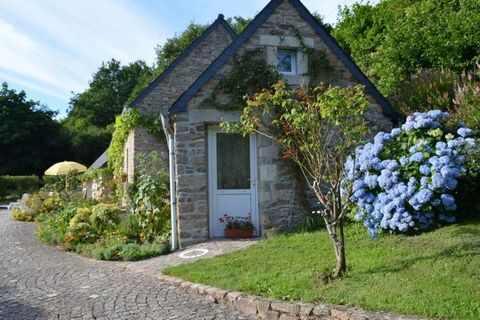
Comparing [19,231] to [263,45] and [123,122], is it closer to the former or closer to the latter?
[123,122]

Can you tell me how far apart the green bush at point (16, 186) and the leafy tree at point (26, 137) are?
426 cm

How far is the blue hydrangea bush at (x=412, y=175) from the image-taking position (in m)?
7.09

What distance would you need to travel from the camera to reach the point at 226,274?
650 cm

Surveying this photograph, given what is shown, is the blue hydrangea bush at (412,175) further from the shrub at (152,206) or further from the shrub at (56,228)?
the shrub at (56,228)

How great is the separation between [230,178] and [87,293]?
3.95 metres

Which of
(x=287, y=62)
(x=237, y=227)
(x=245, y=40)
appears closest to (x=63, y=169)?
(x=237, y=227)

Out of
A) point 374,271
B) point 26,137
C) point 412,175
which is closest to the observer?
point 374,271

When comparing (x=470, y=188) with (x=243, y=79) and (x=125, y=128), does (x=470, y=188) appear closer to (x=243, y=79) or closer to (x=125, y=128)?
(x=243, y=79)

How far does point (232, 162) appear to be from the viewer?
9531mm

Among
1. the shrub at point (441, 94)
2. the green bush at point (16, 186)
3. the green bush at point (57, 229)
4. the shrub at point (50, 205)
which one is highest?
the shrub at point (441, 94)

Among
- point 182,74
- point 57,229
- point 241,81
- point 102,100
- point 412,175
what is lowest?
point 57,229

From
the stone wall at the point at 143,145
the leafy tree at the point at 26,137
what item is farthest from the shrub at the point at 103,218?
the leafy tree at the point at 26,137

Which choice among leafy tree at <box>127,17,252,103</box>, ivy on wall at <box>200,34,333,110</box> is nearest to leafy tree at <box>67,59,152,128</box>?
leafy tree at <box>127,17,252,103</box>

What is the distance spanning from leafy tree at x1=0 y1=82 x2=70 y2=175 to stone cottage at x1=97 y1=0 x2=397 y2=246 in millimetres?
28493
